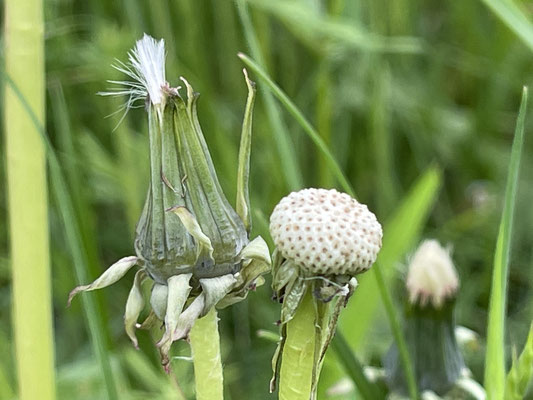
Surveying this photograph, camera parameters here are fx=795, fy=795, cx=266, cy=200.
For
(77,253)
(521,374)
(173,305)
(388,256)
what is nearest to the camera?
(173,305)

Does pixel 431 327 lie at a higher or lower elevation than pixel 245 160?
lower

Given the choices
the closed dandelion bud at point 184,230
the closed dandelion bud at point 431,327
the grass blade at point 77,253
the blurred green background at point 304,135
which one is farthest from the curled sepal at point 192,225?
the blurred green background at point 304,135

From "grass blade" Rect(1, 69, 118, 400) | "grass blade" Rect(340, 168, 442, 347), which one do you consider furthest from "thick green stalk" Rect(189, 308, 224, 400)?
"grass blade" Rect(340, 168, 442, 347)

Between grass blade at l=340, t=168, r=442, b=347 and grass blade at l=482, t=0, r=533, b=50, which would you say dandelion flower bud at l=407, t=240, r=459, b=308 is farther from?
grass blade at l=482, t=0, r=533, b=50

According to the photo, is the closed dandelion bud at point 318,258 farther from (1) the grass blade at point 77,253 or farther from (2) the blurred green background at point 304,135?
(2) the blurred green background at point 304,135

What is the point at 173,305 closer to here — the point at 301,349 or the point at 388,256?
the point at 301,349

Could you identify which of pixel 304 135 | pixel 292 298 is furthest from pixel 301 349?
pixel 304 135
